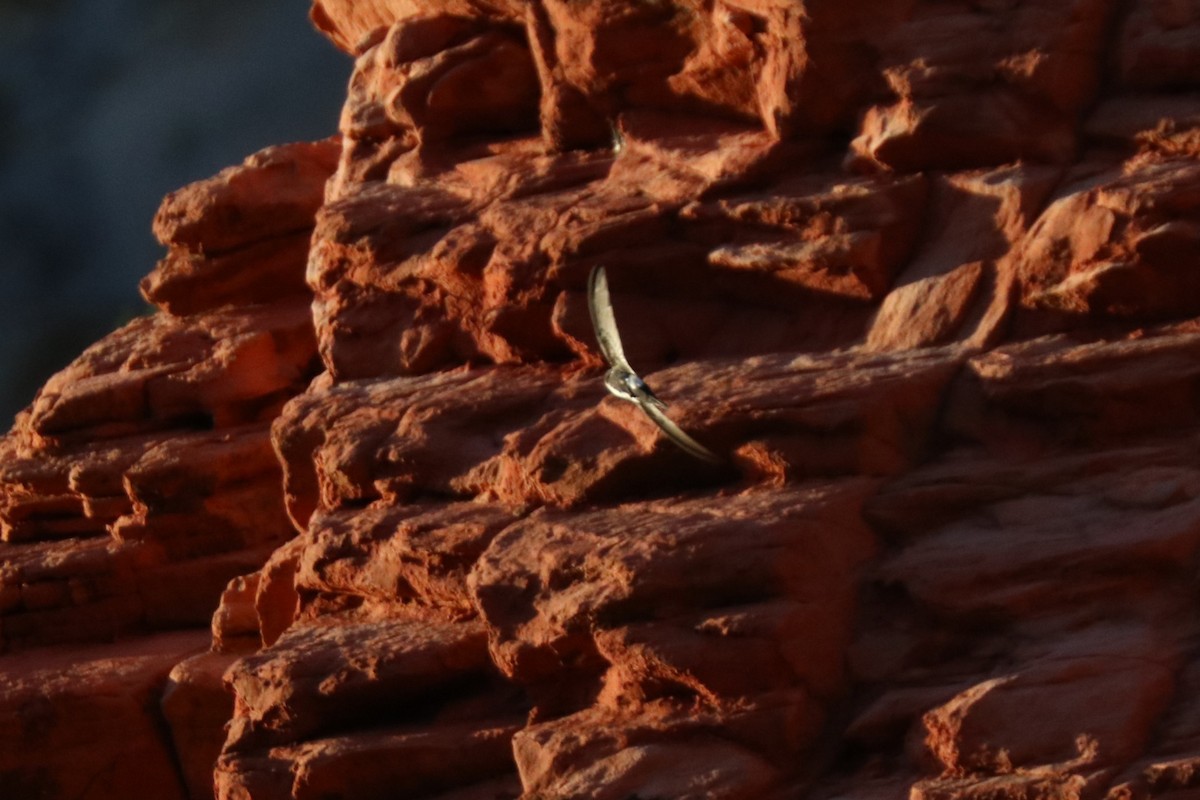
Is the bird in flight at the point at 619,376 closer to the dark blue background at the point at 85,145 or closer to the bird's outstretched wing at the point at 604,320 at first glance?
the bird's outstretched wing at the point at 604,320

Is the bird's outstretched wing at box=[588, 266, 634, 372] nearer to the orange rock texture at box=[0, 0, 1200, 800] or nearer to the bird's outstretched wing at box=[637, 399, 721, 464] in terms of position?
the orange rock texture at box=[0, 0, 1200, 800]

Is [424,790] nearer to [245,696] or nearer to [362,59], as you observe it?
[245,696]

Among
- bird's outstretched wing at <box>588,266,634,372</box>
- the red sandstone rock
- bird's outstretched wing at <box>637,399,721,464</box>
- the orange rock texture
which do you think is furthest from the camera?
the red sandstone rock

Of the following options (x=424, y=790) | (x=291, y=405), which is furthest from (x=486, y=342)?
(x=424, y=790)

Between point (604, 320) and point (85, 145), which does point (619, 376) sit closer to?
point (604, 320)

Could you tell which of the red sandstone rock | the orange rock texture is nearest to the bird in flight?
the orange rock texture

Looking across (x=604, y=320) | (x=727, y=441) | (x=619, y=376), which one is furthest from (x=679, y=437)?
(x=604, y=320)

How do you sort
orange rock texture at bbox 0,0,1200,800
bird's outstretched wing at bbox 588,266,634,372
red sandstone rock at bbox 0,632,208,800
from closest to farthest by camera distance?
orange rock texture at bbox 0,0,1200,800 → bird's outstretched wing at bbox 588,266,634,372 → red sandstone rock at bbox 0,632,208,800

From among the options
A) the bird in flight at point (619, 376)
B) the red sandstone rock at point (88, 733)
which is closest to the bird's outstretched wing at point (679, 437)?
the bird in flight at point (619, 376)

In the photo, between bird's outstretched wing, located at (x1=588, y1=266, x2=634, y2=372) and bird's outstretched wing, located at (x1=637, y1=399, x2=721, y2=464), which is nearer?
bird's outstretched wing, located at (x1=637, y1=399, x2=721, y2=464)

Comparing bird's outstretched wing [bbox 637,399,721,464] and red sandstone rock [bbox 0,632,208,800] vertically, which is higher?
bird's outstretched wing [bbox 637,399,721,464]
